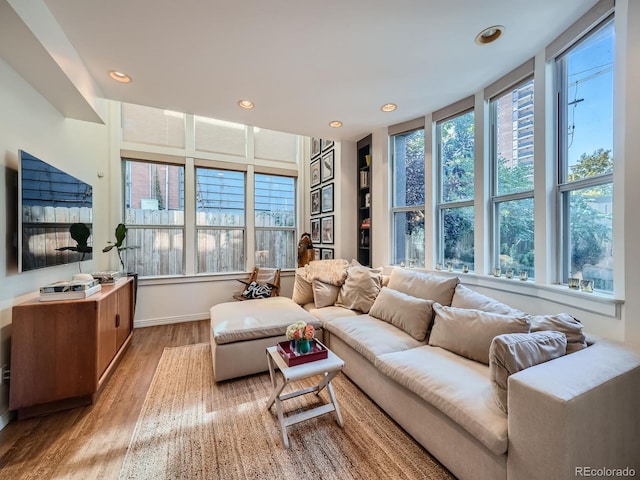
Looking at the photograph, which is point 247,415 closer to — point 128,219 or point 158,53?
point 158,53

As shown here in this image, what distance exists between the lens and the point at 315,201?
183 inches

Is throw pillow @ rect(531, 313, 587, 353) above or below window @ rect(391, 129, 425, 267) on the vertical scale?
below

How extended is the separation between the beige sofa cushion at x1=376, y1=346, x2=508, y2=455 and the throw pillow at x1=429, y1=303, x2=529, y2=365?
6 centimetres

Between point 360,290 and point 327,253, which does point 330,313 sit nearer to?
point 360,290

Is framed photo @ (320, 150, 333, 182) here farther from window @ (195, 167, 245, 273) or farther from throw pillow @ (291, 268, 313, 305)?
throw pillow @ (291, 268, 313, 305)

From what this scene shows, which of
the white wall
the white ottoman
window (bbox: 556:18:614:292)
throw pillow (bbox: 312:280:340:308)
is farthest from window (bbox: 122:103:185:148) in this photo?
window (bbox: 556:18:614:292)

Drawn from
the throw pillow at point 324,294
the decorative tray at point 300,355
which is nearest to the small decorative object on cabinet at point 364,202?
the throw pillow at point 324,294

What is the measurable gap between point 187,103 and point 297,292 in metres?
2.49

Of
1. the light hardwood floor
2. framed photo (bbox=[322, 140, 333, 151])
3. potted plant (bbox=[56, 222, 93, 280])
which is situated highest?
framed photo (bbox=[322, 140, 333, 151])

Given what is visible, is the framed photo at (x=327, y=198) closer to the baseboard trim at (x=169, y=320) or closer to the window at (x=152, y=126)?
the window at (x=152, y=126)

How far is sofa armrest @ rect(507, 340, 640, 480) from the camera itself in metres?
1.02

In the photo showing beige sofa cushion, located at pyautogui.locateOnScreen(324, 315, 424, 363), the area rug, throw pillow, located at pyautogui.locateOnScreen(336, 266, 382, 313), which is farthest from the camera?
throw pillow, located at pyautogui.locateOnScreen(336, 266, 382, 313)

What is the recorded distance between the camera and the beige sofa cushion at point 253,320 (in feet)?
7.68

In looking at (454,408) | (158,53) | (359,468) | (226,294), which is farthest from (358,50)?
(226,294)
